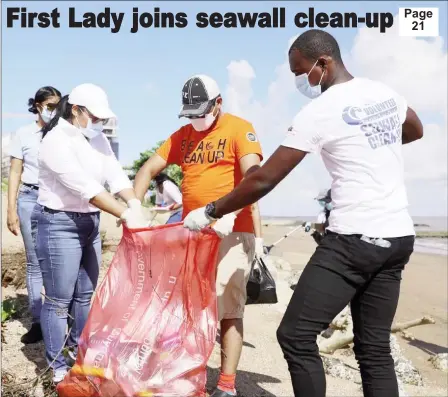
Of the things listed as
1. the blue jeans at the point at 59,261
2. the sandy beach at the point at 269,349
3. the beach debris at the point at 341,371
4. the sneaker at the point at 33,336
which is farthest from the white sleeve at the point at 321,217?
the blue jeans at the point at 59,261

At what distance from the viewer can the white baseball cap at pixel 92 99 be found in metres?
3.06

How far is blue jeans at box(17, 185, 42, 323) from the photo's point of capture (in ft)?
13.2

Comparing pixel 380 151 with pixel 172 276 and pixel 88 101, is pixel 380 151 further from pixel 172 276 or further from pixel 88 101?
pixel 88 101

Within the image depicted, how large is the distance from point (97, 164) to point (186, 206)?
543 mm

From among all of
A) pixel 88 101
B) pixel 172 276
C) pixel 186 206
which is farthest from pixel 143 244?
pixel 88 101

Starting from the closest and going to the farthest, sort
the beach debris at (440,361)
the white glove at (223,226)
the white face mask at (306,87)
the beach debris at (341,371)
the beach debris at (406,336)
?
the white face mask at (306,87), the white glove at (223,226), the beach debris at (341,371), the beach debris at (440,361), the beach debris at (406,336)

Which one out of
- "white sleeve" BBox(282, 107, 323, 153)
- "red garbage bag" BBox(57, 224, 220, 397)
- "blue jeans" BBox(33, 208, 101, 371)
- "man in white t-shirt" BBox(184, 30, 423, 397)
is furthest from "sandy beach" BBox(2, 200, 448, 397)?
"white sleeve" BBox(282, 107, 323, 153)

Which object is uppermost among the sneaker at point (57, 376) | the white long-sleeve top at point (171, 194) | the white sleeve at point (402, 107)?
the white sleeve at point (402, 107)

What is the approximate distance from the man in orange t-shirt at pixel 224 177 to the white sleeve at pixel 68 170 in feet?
1.76

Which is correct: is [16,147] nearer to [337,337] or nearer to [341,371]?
[341,371]

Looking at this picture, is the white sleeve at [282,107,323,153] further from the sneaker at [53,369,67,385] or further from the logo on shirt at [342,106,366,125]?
the sneaker at [53,369,67,385]

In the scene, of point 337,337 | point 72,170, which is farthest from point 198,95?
point 337,337

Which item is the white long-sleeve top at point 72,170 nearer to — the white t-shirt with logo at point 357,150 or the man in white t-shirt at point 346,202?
the man in white t-shirt at point 346,202

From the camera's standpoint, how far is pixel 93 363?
8.35ft
